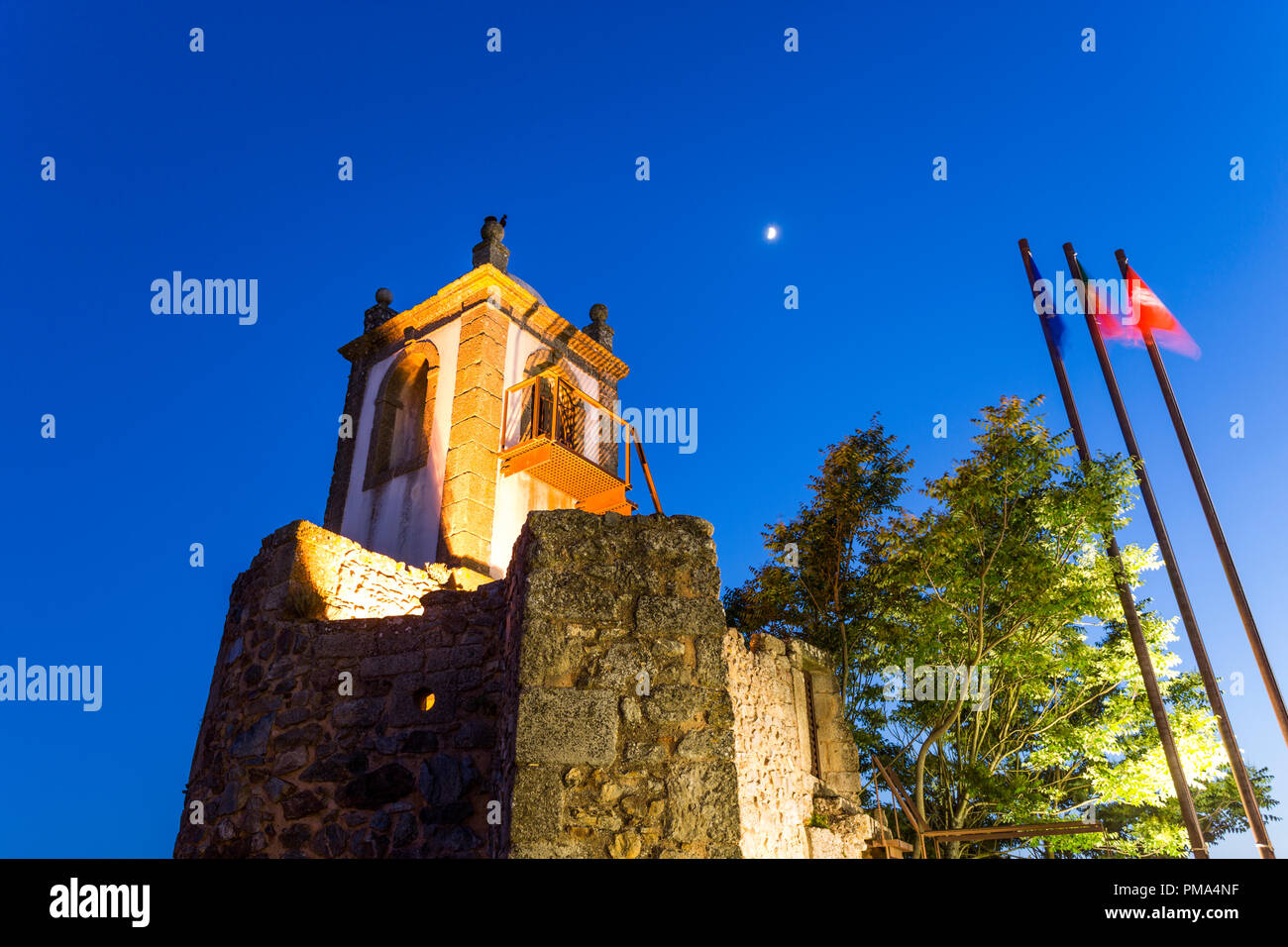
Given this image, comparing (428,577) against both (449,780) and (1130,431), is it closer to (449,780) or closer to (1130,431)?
(449,780)

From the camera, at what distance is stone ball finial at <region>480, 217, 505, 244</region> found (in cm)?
1309

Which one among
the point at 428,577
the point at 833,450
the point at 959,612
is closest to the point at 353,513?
the point at 428,577

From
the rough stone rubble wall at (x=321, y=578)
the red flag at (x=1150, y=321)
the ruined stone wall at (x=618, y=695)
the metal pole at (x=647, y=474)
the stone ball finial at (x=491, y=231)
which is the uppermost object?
the stone ball finial at (x=491, y=231)

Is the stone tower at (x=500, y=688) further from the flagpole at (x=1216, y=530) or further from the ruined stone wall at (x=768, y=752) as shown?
the flagpole at (x=1216, y=530)

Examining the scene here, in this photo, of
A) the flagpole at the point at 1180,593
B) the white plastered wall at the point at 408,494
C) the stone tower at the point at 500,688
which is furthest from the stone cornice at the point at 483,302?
the flagpole at the point at 1180,593

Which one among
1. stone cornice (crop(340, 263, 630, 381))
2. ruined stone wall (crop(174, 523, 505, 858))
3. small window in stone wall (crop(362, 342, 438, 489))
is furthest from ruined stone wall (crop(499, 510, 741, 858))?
stone cornice (crop(340, 263, 630, 381))

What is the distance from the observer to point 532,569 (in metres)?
3.98

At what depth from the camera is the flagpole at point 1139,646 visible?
1035 cm

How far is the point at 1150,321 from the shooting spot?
13.2 metres

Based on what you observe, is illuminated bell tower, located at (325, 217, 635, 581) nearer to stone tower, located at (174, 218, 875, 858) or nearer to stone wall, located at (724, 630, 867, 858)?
stone tower, located at (174, 218, 875, 858)

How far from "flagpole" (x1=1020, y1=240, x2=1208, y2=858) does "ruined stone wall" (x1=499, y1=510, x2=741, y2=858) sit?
941 cm

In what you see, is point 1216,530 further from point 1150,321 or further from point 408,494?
point 408,494
